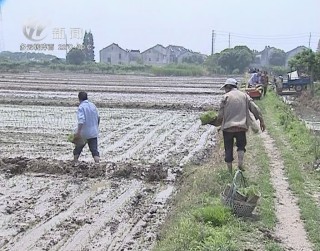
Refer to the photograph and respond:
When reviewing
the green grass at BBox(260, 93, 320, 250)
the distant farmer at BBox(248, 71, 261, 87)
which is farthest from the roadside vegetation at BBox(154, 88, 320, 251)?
the distant farmer at BBox(248, 71, 261, 87)

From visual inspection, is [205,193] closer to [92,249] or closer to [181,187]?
[181,187]

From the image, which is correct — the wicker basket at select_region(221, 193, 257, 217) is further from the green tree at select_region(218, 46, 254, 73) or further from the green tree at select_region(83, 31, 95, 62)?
the green tree at select_region(83, 31, 95, 62)

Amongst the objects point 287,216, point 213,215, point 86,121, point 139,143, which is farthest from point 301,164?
point 213,215

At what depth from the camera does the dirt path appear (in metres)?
5.90

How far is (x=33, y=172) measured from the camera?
10.2 meters

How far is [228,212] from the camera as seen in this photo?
646cm

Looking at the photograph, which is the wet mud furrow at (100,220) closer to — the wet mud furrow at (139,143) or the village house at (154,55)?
the wet mud furrow at (139,143)

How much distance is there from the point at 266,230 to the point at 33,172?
535 cm

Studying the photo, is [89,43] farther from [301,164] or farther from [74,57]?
[301,164]

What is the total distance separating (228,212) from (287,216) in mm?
913

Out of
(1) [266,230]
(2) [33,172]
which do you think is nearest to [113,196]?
(2) [33,172]

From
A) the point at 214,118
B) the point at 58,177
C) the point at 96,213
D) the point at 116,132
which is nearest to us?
the point at 96,213

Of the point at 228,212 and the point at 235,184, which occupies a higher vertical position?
the point at 235,184

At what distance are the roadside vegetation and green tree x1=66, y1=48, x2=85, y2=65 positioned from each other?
92726 millimetres
